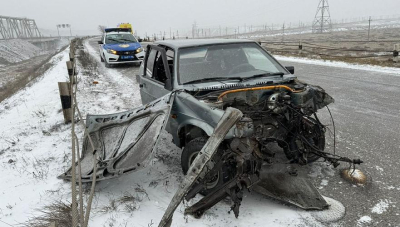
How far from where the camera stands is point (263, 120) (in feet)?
12.2

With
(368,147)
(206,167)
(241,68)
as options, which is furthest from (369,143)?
Answer: (206,167)

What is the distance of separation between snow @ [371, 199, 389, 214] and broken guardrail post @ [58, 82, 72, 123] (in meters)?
5.81

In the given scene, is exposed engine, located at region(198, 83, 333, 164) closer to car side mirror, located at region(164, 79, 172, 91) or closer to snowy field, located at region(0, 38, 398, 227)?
snowy field, located at region(0, 38, 398, 227)

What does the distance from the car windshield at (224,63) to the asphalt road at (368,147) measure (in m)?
1.65

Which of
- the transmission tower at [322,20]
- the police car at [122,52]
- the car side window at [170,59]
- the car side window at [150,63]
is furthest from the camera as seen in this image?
the transmission tower at [322,20]

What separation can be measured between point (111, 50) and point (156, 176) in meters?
11.2

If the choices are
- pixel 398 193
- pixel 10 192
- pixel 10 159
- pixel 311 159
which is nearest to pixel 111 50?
pixel 10 159

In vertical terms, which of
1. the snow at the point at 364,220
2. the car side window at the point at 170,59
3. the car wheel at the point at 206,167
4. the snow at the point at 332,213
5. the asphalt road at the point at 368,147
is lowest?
the snow at the point at 364,220

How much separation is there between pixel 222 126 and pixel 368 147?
3.00m

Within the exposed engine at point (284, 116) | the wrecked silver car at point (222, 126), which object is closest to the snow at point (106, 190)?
the wrecked silver car at point (222, 126)

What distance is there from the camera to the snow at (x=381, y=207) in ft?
9.71

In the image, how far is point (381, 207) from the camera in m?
3.01

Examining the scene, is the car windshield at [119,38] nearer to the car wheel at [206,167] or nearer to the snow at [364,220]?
the car wheel at [206,167]

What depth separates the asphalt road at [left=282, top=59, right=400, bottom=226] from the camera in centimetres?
304
